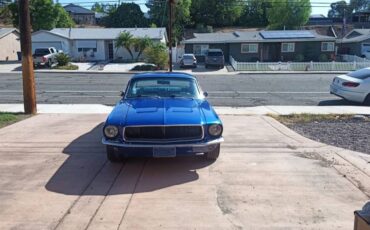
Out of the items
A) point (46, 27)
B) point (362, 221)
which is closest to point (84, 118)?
point (362, 221)

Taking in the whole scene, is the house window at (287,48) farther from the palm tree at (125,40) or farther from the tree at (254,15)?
the tree at (254,15)

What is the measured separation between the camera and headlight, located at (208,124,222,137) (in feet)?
20.1

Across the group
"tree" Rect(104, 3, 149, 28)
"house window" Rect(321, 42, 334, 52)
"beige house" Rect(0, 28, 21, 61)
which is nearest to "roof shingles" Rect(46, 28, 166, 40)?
"beige house" Rect(0, 28, 21, 61)

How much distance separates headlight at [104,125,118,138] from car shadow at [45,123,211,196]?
0.57 m

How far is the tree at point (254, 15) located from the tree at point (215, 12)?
12.1 feet

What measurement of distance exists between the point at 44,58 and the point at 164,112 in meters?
33.3

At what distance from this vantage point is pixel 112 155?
20.8ft

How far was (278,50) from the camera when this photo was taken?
46719mm

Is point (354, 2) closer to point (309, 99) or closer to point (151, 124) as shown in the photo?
point (309, 99)

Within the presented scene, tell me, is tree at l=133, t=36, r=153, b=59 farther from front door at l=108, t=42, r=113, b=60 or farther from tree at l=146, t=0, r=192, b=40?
tree at l=146, t=0, r=192, b=40

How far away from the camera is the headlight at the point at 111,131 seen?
19.8 ft

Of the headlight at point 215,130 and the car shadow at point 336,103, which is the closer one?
the headlight at point 215,130

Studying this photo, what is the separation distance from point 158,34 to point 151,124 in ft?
141

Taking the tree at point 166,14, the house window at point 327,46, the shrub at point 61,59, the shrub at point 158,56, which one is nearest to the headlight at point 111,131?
the shrub at point 158,56
